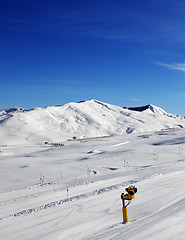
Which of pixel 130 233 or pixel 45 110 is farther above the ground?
pixel 45 110

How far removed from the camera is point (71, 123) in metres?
78.9

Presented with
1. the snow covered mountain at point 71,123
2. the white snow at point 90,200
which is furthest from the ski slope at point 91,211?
the snow covered mountain at point 71,123

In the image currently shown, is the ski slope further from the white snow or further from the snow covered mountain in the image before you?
the snow covered mountain

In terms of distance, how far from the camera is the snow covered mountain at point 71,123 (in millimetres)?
63781

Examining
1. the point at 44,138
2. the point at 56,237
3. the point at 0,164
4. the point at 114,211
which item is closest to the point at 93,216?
the point at 114,211

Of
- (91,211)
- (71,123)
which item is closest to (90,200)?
(91,211)

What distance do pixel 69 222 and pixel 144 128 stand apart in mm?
76812

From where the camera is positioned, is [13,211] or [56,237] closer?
[56,237]

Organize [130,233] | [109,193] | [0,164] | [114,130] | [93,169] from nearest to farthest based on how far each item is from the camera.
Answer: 1. [130,233]
2. [109,193]
3. [93,169]
4. [0,164]
5. [114,130]

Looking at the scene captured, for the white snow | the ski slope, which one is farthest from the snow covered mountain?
the ski slope

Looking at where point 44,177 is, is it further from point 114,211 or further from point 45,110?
point 45,110

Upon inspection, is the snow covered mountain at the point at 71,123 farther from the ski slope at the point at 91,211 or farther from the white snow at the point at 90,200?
the ski slope at the point at 91,211

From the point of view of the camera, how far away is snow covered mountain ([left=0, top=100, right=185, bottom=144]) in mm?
63781

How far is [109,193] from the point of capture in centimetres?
992
